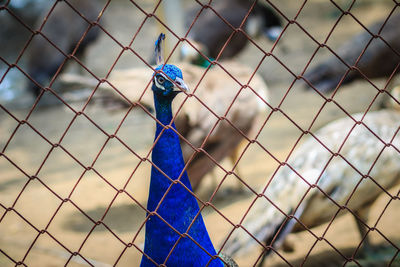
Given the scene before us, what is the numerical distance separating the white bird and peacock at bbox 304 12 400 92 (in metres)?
1.72

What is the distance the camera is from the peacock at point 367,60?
554 cm

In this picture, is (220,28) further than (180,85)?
A: Yes

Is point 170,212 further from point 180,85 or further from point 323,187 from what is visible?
point 323,187

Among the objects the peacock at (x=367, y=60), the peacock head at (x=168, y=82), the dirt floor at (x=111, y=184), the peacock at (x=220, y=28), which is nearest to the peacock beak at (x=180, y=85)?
the peacock head at (x=168, y=82)

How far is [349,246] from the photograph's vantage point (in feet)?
11.6

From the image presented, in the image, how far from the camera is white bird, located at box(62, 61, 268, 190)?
386cm

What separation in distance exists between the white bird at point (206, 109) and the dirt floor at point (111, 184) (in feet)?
1.28

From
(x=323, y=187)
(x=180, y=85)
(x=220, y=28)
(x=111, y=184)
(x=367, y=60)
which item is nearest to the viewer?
(x=180, y=85)

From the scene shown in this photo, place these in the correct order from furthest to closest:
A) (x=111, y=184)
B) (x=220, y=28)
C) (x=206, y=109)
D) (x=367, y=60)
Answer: (x=220, y=28)
(x=367, y=60)
(x=206, y=109)
(x=111, y=184)

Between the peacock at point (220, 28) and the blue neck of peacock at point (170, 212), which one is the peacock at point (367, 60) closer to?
the peacock at point (220, 28)

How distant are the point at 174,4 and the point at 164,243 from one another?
2.86m

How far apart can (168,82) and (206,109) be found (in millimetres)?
1769

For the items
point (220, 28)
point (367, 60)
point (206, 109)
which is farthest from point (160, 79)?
point (220, 28)

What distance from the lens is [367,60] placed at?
5672mm
